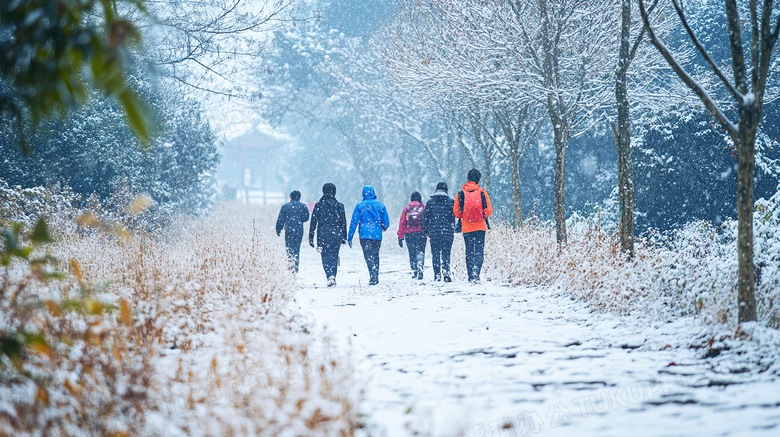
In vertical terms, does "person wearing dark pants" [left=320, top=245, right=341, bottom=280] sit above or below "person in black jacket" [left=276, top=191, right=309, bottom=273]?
below

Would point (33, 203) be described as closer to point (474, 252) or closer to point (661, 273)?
point (474, 252)

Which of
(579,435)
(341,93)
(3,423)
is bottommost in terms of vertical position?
(579,435)

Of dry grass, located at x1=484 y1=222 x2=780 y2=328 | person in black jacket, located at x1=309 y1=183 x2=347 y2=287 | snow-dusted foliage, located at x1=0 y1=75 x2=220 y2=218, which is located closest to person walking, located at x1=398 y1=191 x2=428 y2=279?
person in black jacket, located at x1=309 y1=183 x2=347 y2=287

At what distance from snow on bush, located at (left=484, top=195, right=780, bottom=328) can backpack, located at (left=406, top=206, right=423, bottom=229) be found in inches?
69.5

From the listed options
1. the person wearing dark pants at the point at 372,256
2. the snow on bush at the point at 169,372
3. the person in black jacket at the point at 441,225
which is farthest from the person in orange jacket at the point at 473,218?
the snow on bush at the point at 169,372

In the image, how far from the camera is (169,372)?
11.5 ft

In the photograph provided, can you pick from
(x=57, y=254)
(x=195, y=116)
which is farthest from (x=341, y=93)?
(x=57, y=254)

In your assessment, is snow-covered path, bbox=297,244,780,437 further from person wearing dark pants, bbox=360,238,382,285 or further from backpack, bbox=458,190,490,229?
person wearing dark pants, bbox=360,238,382,285

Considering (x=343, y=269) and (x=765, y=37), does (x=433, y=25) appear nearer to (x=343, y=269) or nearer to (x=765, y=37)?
(x=343, y=269)

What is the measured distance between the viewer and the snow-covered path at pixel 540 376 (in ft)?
9.52

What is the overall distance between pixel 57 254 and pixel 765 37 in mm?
8015

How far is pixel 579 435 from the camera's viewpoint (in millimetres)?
2797

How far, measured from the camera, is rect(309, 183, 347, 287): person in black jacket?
906 centimetres

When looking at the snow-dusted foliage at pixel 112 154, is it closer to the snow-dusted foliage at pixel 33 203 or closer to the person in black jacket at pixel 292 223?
the snow-dusted foliage at pixel 33 203
